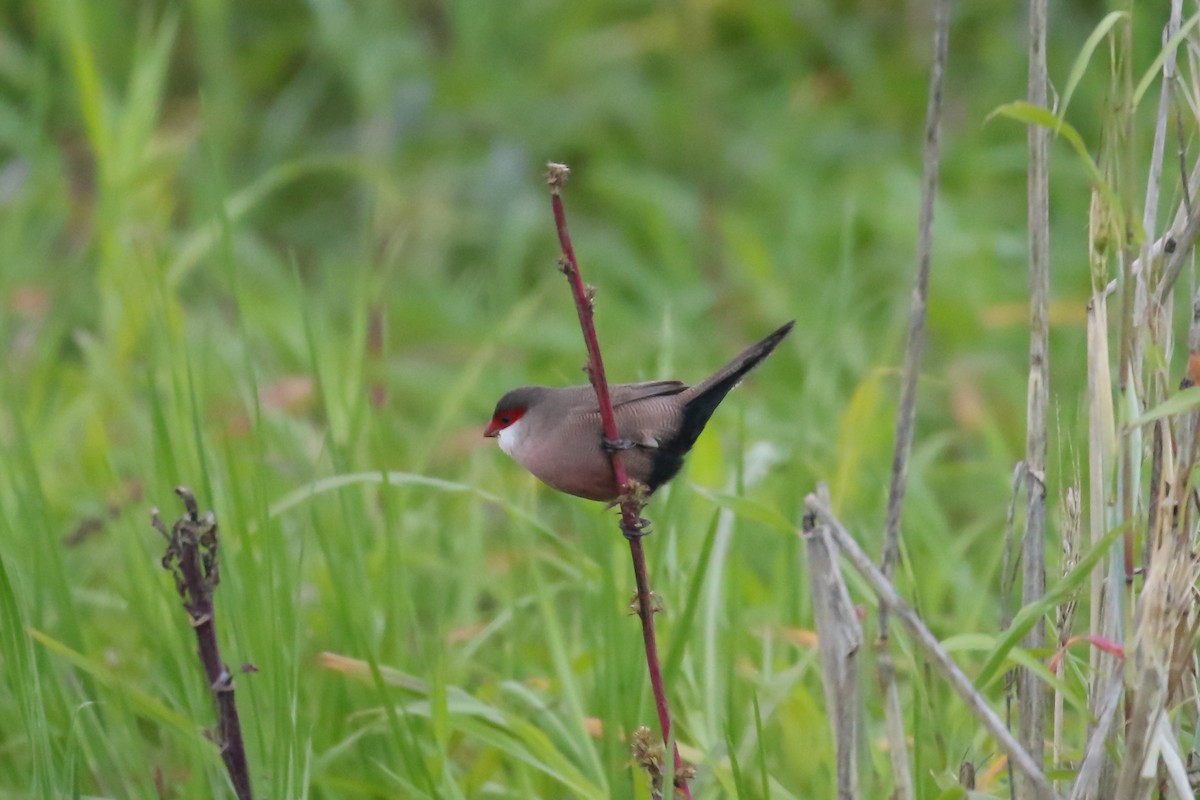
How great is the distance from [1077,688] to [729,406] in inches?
88.8

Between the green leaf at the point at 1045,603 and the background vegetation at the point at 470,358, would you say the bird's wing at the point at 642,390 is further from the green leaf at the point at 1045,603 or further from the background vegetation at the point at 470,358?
the green leaf at the point at 1045,603

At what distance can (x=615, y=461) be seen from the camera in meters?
1.58

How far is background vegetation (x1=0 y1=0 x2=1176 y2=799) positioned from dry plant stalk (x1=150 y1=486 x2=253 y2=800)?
0.08m

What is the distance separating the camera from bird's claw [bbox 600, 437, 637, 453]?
60.4 inches

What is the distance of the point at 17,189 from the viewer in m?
4.79

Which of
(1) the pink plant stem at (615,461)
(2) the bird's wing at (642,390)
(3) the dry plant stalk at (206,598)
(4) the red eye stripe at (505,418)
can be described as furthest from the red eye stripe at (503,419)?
(3) the dry plant stalk at (206,598)

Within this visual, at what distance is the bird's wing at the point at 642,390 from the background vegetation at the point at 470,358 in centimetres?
17

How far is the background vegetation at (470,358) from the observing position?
205cm

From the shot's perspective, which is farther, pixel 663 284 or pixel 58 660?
pixel 663 284

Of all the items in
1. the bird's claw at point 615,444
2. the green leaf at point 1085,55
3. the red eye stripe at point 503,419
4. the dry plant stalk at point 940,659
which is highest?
the green leaf at point 1085,55

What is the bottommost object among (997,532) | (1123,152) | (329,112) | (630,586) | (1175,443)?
(997,532)

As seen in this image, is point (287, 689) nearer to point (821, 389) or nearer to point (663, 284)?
point (821, 389)

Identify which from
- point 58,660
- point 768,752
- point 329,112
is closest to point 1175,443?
point 768,752

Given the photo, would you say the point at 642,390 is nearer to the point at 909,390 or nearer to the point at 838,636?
the point at 909,390
